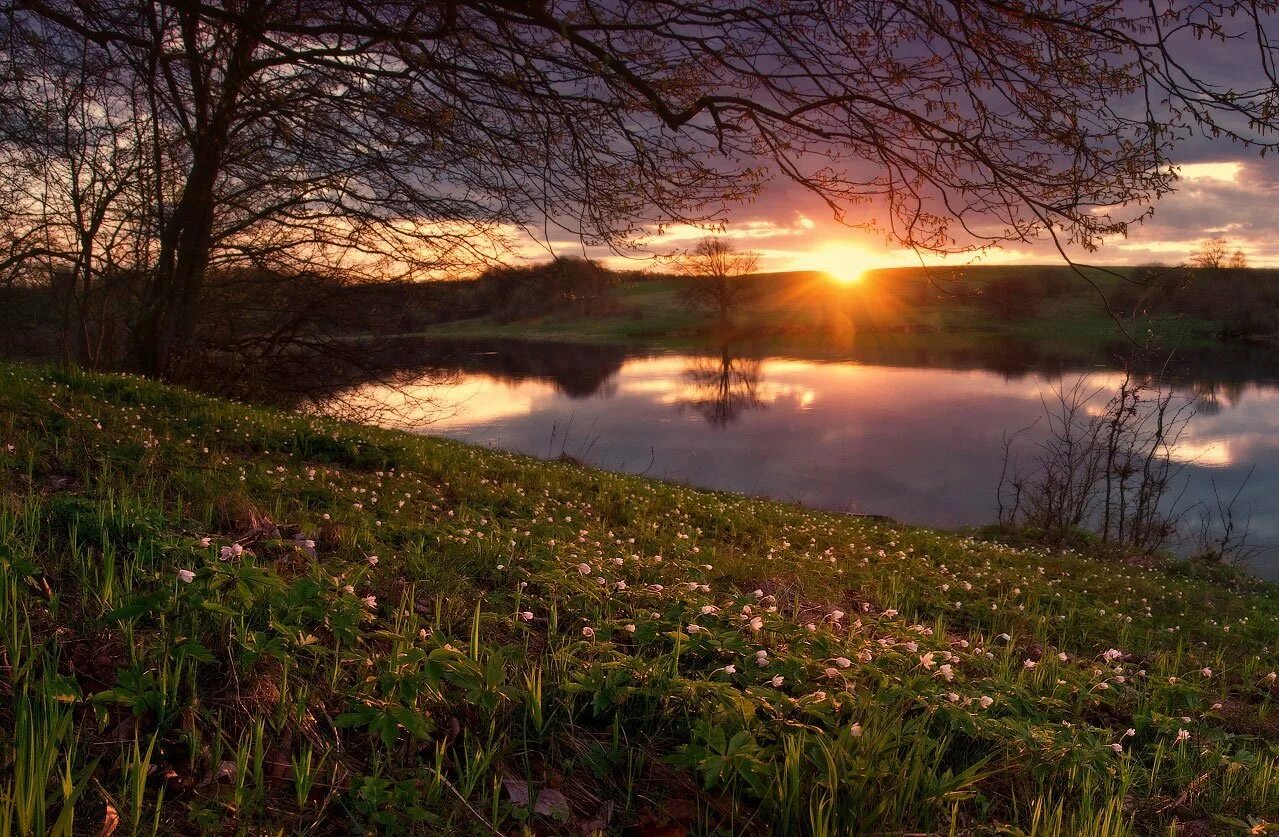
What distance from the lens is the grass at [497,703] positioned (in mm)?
2061

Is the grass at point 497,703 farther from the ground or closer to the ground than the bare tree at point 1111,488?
farther from the ground

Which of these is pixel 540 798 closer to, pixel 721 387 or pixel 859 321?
pixel 721 387

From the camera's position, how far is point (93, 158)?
11633 millimetres

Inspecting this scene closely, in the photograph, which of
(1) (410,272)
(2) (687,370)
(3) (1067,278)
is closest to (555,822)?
(1) (410,272)

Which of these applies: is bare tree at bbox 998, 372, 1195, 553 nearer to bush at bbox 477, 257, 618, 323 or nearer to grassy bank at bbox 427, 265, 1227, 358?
bush at bbox 477, 257, 618, 323

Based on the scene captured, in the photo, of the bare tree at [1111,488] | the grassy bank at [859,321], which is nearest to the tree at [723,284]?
the grassy bank at [859,321]

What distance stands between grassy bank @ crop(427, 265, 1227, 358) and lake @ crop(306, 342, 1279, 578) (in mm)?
18151

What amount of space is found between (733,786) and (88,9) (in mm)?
7306

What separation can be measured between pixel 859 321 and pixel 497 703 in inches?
3716

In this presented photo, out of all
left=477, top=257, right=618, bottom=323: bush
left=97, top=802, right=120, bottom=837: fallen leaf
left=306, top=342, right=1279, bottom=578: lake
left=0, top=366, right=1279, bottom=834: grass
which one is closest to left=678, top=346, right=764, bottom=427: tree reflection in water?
left=306, top=342, right=1279, bottom=578: lake

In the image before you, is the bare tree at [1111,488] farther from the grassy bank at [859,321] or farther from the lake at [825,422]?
the grassy bank at [859,321]

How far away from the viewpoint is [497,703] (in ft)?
7.72

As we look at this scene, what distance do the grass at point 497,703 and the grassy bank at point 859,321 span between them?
59.3 m

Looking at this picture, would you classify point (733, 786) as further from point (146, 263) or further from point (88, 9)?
point (146, 263)
